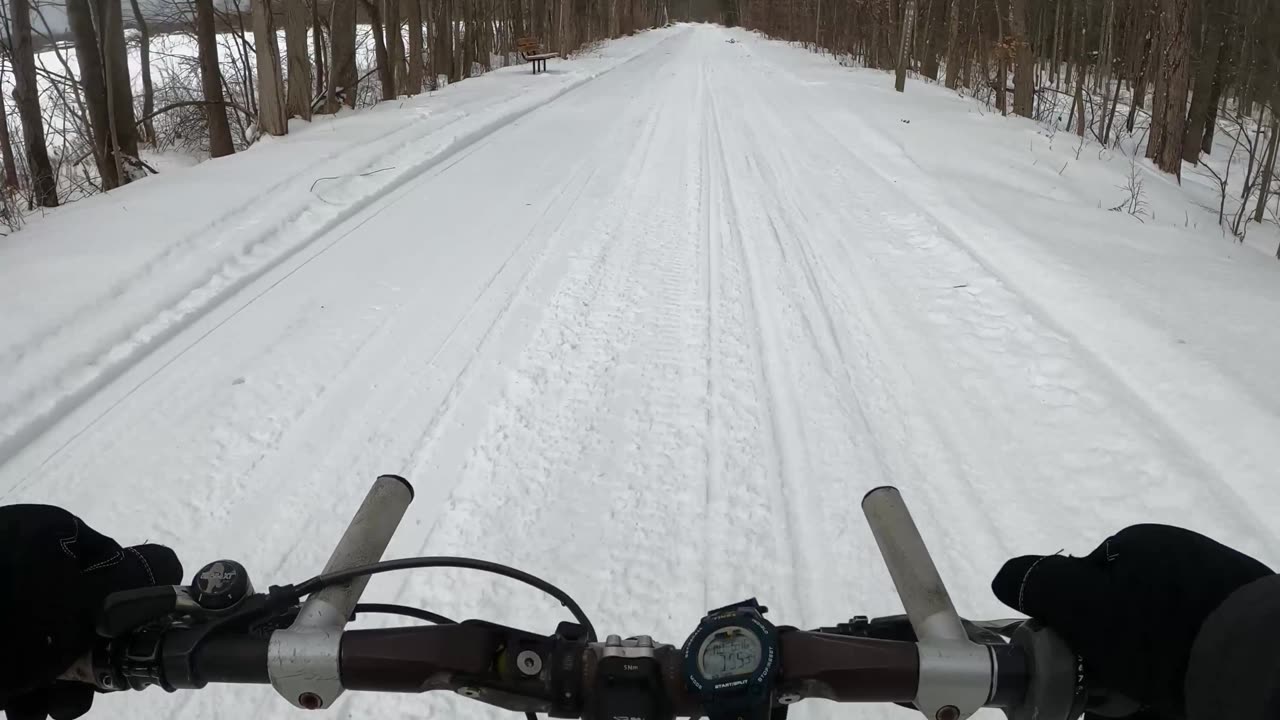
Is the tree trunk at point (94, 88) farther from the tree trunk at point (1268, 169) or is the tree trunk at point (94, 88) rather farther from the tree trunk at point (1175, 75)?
the tree trunk at point (1268, 169)

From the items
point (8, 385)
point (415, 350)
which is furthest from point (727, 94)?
point (8, 385)

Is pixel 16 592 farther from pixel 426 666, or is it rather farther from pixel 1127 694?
pixel 1127 694

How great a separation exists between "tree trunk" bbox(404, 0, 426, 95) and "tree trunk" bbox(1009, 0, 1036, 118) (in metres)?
11.9

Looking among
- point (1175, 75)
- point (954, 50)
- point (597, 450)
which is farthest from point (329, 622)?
point (954, 50)

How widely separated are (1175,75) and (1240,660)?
13.2 m

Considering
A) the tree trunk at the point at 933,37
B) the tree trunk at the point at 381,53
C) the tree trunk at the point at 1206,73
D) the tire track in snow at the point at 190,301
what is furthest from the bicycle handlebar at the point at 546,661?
the tree trunk at the point at 933,37

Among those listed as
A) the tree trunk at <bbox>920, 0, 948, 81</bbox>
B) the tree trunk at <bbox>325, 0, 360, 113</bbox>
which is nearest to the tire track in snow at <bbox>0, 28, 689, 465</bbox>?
the tree trunk at <bbox>325, 0, 360, 113</bbox>

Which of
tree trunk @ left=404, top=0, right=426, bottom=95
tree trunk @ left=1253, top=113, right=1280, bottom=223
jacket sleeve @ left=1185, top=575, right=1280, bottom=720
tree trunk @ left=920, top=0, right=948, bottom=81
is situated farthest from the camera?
tree trunk @ left=920, top=0, right=948, bottom=81

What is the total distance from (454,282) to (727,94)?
1272cm

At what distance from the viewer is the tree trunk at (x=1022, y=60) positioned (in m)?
13.1

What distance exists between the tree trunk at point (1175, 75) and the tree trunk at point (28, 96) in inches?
573

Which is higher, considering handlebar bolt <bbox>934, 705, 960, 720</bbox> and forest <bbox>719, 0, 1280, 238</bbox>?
forest <bbox>719, 0, 1280, 238</bbox>

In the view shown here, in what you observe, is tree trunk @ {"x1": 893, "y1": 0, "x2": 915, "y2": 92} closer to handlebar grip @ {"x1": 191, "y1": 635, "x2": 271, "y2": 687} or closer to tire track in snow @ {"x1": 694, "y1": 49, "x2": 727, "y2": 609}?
tire track in snow @ {"x1": 694, "y1": 49, "x2": 727, "y2": 609}

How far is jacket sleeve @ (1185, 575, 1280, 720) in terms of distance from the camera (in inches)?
35.0
